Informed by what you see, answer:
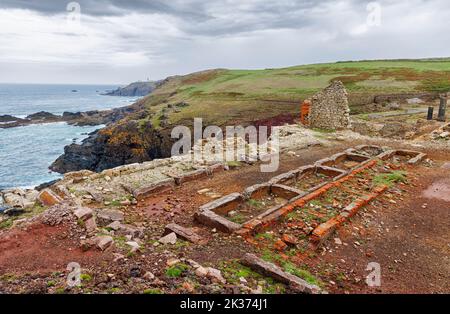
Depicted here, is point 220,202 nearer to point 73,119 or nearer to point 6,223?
point 6,223

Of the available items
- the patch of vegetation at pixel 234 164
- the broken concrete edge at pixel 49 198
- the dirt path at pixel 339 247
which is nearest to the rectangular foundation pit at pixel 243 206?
the dirt path at pixel 339 247

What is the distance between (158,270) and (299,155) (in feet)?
33.2

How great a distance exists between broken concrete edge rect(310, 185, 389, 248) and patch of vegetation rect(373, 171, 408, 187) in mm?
1078

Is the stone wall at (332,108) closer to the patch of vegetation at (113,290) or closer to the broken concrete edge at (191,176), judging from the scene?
the broken concrete edge at (191,176)

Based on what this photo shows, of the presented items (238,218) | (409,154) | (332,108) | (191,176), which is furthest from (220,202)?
(332,108)

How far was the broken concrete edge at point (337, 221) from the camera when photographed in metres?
7.14

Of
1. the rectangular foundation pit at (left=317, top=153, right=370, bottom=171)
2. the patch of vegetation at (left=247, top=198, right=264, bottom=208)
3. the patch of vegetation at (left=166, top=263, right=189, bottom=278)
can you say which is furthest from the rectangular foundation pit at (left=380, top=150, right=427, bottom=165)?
the patch of vegetation at (left=166, top=263, right=189, bottom=278)

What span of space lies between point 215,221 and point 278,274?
2.34 m

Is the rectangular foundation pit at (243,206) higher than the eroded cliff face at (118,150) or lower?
higher

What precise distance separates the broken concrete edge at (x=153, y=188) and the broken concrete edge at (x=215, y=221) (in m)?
2.13

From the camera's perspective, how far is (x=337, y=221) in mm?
7816

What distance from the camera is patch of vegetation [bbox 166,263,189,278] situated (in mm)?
5198
